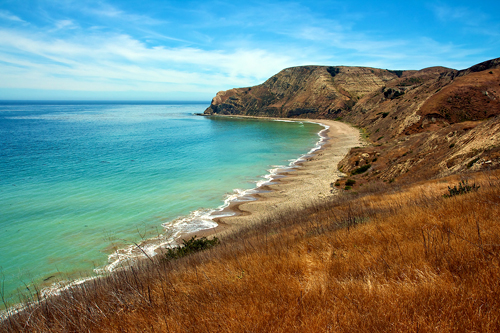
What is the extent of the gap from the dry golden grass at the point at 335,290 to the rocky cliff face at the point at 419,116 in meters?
11.3

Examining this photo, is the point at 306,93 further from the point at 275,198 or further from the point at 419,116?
the point at 275,198

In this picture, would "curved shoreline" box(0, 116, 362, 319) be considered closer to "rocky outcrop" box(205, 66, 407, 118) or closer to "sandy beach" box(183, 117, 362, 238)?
"sandy beach" box(183, 117, 362, 238)

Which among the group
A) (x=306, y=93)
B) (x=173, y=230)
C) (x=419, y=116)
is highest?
(x=306, y=93)

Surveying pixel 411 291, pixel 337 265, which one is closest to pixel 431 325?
pixel 411 291

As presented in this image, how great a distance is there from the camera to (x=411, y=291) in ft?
10.5

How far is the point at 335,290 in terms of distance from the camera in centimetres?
357

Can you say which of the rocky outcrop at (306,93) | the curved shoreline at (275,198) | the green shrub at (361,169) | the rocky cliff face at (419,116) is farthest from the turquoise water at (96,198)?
the rocky outcrop at (306,93)

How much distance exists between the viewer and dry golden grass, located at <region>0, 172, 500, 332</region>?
2.90m

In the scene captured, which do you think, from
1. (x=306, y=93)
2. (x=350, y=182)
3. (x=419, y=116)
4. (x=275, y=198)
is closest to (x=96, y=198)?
(x=275, y=198)

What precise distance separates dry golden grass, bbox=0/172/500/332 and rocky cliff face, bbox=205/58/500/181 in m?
11.3

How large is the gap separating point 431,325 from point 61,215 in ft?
73.3

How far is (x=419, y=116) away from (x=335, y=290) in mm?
46751

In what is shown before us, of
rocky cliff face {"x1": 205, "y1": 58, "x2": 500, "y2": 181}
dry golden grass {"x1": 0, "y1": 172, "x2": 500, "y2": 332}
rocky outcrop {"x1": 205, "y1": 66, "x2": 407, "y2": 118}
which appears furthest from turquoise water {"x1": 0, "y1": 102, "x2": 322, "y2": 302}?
rocky outcrop {"x1": 205, "y1": 66, "x2": 407, "y2": 118}

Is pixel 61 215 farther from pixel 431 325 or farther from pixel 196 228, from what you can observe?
pixel 431 325
